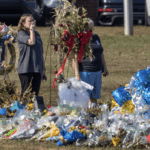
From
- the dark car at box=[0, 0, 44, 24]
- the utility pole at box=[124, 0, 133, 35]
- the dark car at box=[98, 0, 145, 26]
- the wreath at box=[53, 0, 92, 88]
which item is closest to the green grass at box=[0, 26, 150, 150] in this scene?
the utility pole at box=[124, 0, 133, 35]

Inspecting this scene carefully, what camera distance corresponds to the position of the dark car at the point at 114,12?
51.9 feet

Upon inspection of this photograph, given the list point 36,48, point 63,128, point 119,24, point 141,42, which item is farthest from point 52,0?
point 63,128

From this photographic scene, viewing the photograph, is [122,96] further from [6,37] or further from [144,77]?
[6,37]

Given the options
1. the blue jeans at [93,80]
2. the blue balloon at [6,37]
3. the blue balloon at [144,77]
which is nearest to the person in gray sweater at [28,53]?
the blue balloon at [6,37]

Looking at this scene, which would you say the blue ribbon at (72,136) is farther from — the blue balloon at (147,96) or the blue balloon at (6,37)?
the blue balloon at (6,37)

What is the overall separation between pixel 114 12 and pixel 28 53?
10777 mm

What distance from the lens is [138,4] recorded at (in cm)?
1688

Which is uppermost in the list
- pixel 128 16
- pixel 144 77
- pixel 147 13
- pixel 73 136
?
pixel 147 13

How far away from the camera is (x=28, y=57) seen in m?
5.66

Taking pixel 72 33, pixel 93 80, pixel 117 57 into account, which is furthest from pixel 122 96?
pixel 117 57

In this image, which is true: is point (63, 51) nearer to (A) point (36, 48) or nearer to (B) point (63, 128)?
(A) point (36, 48)

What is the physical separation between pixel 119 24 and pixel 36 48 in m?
12.0

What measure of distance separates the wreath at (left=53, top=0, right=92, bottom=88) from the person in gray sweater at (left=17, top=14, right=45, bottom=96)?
1.31ft

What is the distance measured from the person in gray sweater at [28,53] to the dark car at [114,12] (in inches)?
412
